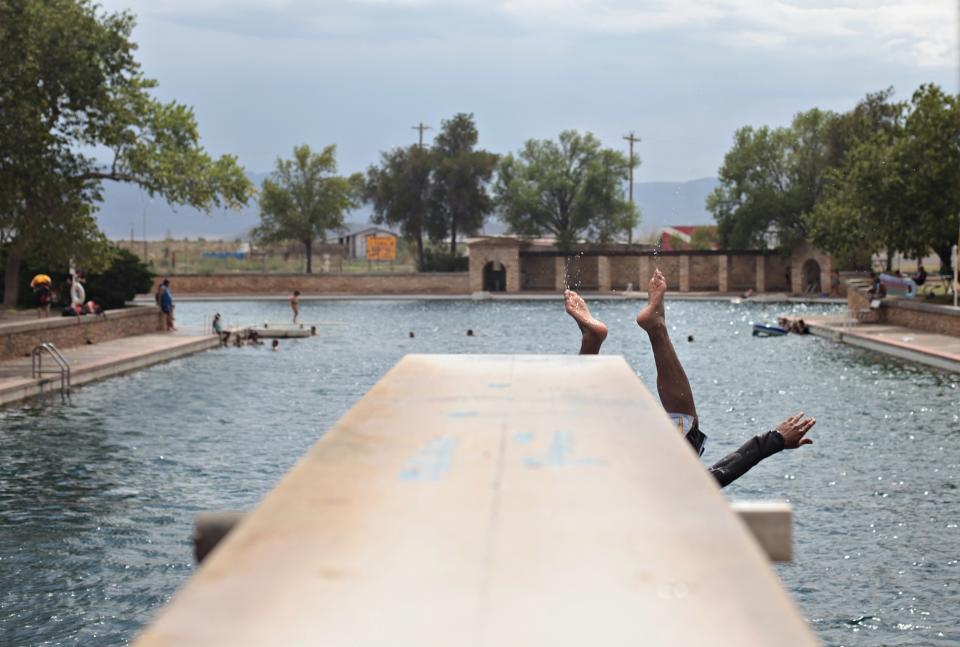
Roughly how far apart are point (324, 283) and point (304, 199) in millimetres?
12334

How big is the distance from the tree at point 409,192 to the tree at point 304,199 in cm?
407

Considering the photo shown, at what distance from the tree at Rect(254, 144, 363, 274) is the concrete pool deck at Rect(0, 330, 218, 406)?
47.2 meters

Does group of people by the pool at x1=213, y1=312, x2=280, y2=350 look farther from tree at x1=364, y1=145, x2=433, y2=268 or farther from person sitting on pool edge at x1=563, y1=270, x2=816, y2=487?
tree at x1=364, y1=145, x2=433, y2=268

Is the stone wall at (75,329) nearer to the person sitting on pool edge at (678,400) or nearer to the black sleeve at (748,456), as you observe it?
the person sitting on pool edge at (678,400)

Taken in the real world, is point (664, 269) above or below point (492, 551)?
A: above

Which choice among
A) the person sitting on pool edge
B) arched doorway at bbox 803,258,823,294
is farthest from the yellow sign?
the person sitting on pool edge

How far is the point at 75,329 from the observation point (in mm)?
32750

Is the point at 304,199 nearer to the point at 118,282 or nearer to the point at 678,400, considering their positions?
the point at 118,282

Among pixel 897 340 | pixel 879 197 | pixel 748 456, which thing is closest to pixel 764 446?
pixel 748 456

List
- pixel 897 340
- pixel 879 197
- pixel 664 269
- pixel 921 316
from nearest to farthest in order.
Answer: pixel 897 340, pixel 921 316, pixel 879 197, pixel 664 269

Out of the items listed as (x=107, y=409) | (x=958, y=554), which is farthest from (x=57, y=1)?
(x=958, y=554)

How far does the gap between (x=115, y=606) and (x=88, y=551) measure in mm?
1977

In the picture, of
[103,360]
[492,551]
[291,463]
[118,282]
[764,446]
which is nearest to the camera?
[492,551]

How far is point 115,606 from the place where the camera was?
34.6 ft
